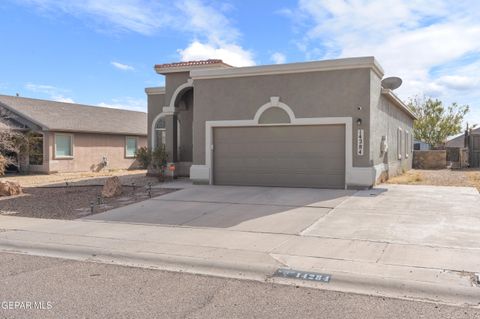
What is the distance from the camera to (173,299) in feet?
18.4

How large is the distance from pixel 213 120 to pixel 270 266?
11.0 m

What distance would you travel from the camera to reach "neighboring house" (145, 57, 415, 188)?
1513cm

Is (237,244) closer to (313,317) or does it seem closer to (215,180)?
(313,317)

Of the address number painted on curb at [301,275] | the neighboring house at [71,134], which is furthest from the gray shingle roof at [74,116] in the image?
the address number painted on curb at [301,275]

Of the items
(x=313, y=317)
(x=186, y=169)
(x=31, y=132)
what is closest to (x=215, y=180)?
(x=186, y=169)

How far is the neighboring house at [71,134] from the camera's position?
86.6ft

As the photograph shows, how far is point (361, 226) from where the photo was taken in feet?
31.5

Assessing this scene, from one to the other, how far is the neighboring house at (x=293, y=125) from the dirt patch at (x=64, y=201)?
2919 millimetres

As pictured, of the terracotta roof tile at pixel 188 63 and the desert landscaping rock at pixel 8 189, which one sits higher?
the terracotta roof tile at pixel 188 63

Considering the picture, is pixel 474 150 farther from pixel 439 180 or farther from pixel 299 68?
pixel 299 68

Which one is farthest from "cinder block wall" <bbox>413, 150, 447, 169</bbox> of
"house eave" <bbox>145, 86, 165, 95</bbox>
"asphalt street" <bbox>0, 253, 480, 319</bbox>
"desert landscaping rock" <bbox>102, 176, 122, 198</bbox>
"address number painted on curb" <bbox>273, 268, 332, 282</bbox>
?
"asphalt street" <bbox>0, 253, 480, 319</bbox>

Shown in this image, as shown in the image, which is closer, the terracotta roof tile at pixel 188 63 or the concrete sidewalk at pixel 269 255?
the concrete sidewalk at pixel 269 255

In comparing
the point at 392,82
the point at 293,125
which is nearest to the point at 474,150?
the point at 392,82

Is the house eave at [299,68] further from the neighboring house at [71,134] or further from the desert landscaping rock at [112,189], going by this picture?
the neighboring house at [71,134]
